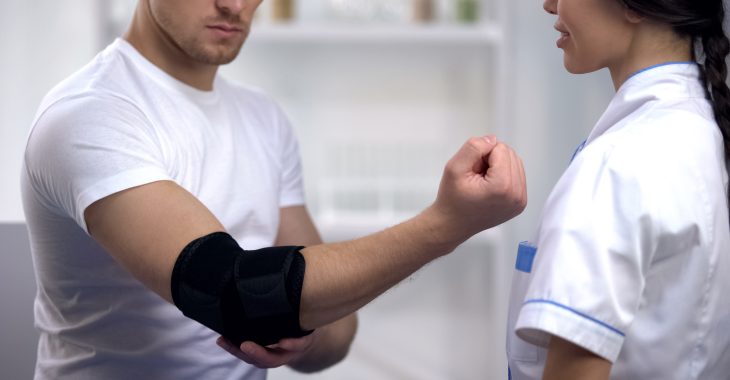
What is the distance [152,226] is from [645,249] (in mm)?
537

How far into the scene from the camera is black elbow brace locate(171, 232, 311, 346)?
0.94 metres

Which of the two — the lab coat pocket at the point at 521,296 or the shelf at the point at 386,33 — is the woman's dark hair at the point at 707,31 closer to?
the lab coat pocket at the point at 521,296

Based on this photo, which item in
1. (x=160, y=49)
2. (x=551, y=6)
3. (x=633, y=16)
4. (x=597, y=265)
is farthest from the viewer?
(x=160, y=49)

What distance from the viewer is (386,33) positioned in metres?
2.26

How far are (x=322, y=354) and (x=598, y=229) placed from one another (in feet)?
2.34

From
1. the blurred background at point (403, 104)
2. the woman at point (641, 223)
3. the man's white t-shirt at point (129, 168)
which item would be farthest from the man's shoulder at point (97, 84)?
the blurred background at point (403, 104)

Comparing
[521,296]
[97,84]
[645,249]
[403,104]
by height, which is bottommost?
[403,104]

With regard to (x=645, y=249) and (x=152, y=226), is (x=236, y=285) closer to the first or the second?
(x=152, y=226)

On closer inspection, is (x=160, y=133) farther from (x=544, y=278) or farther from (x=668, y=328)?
(x=668, y=328)

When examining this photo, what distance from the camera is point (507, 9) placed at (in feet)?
7.23

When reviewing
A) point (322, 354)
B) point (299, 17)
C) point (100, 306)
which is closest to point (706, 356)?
point (322, 354)

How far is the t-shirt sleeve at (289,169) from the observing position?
1445 mm

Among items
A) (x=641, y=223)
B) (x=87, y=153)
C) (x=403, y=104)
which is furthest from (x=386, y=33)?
(x=641, y=223)

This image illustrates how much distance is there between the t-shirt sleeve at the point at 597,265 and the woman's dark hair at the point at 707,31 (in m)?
0.18
